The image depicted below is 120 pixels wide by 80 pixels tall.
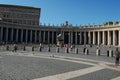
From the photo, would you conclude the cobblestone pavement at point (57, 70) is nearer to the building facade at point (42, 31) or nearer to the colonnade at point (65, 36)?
the building facade at point (42, 31)

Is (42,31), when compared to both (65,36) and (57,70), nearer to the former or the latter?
(65,36)

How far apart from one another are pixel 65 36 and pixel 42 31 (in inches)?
659

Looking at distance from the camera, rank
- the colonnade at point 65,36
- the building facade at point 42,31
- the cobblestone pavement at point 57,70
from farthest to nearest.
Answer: the colonnade at point 65,36, the building facade at point 42,31, the cobblestone pavement at point 57,70

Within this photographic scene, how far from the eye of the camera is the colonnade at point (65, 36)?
11089cm

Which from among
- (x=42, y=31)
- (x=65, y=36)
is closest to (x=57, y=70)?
(x=42, y=31)

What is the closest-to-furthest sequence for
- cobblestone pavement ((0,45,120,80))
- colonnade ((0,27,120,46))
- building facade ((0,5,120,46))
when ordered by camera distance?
→ 1. cobblestone pavement ((0,45,120,80))
2. building facade ((0,5,120,46))
3. colonnade ((0,27,120,46))

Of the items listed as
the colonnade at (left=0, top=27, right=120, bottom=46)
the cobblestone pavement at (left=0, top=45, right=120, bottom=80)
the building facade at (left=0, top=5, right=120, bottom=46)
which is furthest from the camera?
the colonnade at (left=0, top=27, right=120, bottom=46)

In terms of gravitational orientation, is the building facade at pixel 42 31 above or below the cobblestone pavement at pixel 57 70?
above

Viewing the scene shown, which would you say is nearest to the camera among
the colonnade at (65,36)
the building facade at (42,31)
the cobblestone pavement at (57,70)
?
the cobblestone pavement at (57,70)

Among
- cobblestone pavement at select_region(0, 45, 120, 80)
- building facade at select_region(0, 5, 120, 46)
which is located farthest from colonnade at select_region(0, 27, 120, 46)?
cobblestone pavement at select_region(0, 45, 120, 80)

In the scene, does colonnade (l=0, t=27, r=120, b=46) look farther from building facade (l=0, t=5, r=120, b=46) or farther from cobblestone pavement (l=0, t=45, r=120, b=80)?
cobblestone pavement (l=0, t=45, r=120, b=80)

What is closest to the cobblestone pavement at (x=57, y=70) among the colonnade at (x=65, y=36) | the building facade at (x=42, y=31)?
the building facade at (x=42, y=31)

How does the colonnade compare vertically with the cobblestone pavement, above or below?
above

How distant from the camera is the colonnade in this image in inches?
4366
